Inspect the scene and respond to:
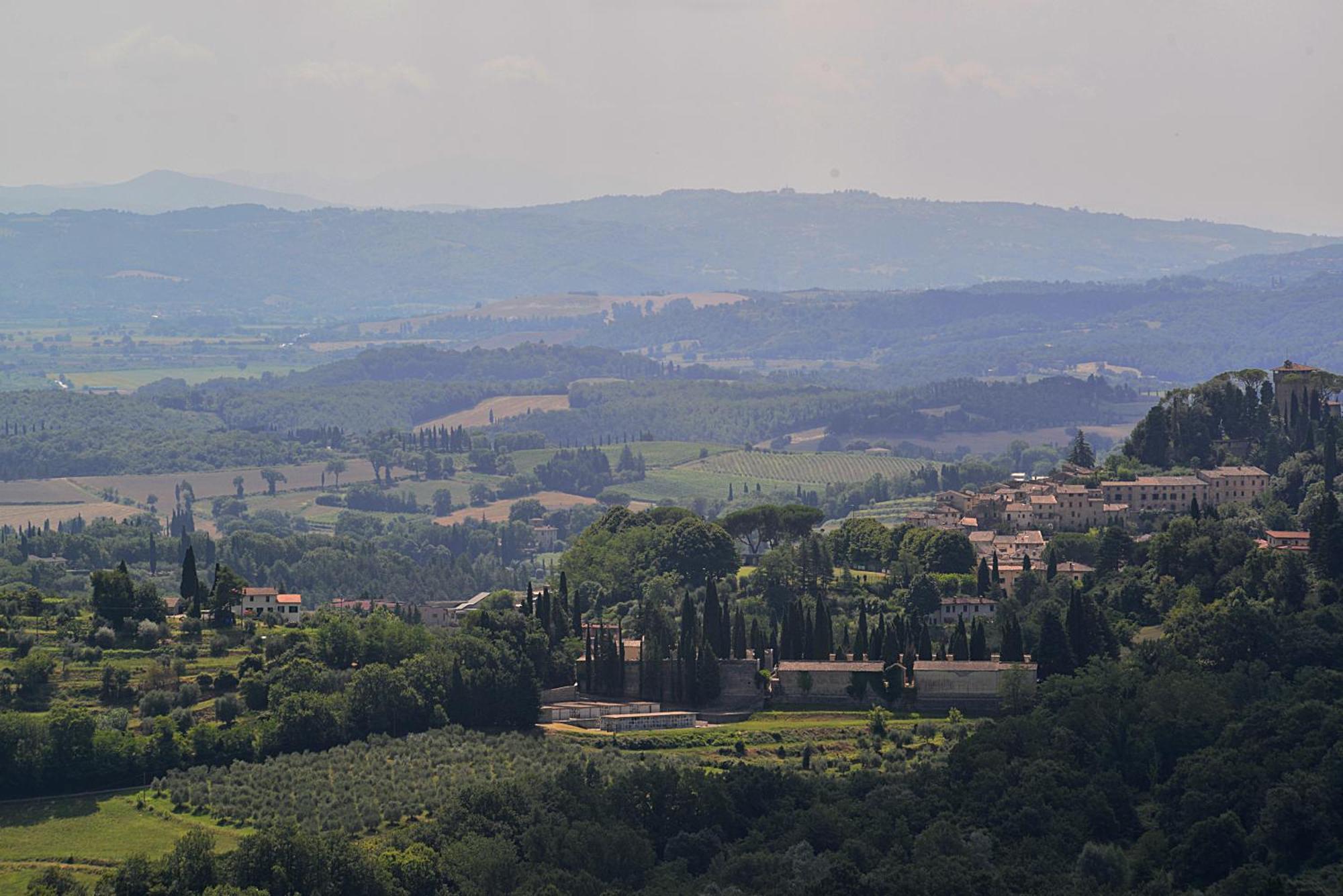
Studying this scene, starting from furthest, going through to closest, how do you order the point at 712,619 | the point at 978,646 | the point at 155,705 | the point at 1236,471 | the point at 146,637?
the point at 1236,471, the point at 712,619, the point at 146,637, the point at 978,646, the point at 155,705

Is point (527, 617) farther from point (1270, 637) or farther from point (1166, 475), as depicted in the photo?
point (1166, 475)

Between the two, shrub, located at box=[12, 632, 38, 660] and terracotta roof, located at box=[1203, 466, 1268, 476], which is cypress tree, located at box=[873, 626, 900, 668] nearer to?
terracotta roof, located at box=[1203, 466, 1268, 476]

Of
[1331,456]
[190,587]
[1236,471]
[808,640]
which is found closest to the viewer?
[808,640]

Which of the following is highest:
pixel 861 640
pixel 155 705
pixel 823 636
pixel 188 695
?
pixel 823 636

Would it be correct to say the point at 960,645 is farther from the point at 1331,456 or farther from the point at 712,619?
the point at 1331,456

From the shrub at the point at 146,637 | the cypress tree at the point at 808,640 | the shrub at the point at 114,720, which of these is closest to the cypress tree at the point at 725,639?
the cypress tree at the point at 808,640

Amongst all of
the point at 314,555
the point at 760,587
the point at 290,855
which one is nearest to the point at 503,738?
the point at 290,855

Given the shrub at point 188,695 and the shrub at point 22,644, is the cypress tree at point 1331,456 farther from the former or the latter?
the shrub at point 22,644

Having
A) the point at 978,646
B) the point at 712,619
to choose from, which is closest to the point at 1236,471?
the point at 978,646
